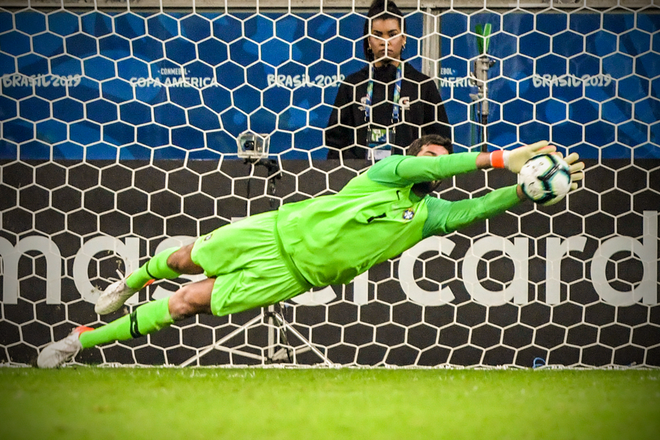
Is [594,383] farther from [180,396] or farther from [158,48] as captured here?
[158,48]

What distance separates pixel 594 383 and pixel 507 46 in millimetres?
2226

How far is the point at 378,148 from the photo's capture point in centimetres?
498

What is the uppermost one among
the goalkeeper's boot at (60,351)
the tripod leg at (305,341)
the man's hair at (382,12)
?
the man's hair at (382,12)

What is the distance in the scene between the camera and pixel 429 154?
414cm

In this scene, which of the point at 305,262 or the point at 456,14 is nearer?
the point at 305,262

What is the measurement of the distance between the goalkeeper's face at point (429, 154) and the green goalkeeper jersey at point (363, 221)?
45mm

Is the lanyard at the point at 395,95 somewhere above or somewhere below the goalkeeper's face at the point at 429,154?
above

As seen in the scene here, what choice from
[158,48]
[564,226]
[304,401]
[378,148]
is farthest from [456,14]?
[304,401]

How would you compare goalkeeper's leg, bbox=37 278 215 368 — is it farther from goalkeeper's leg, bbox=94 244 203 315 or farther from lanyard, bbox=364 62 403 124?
lanyard, bbox=364 62 403 124

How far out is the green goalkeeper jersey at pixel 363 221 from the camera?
4031 mm

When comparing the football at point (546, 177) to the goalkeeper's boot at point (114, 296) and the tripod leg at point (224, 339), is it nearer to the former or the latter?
the tripod leg at point (224, 339)

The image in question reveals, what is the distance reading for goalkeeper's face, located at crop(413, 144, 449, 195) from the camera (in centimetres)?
410

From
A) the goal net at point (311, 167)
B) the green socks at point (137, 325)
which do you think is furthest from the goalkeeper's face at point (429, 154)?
the green socks at point (137, 325)

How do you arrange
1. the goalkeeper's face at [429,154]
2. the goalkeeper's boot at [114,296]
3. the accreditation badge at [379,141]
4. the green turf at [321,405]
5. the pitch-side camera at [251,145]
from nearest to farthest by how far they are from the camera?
the green turf at [321,405], the goalkeeper's face at [429,154], the goalkeeper's boot at [114,296], the pitch-side camera at [251,145], the accreditation badge at [379,141]
